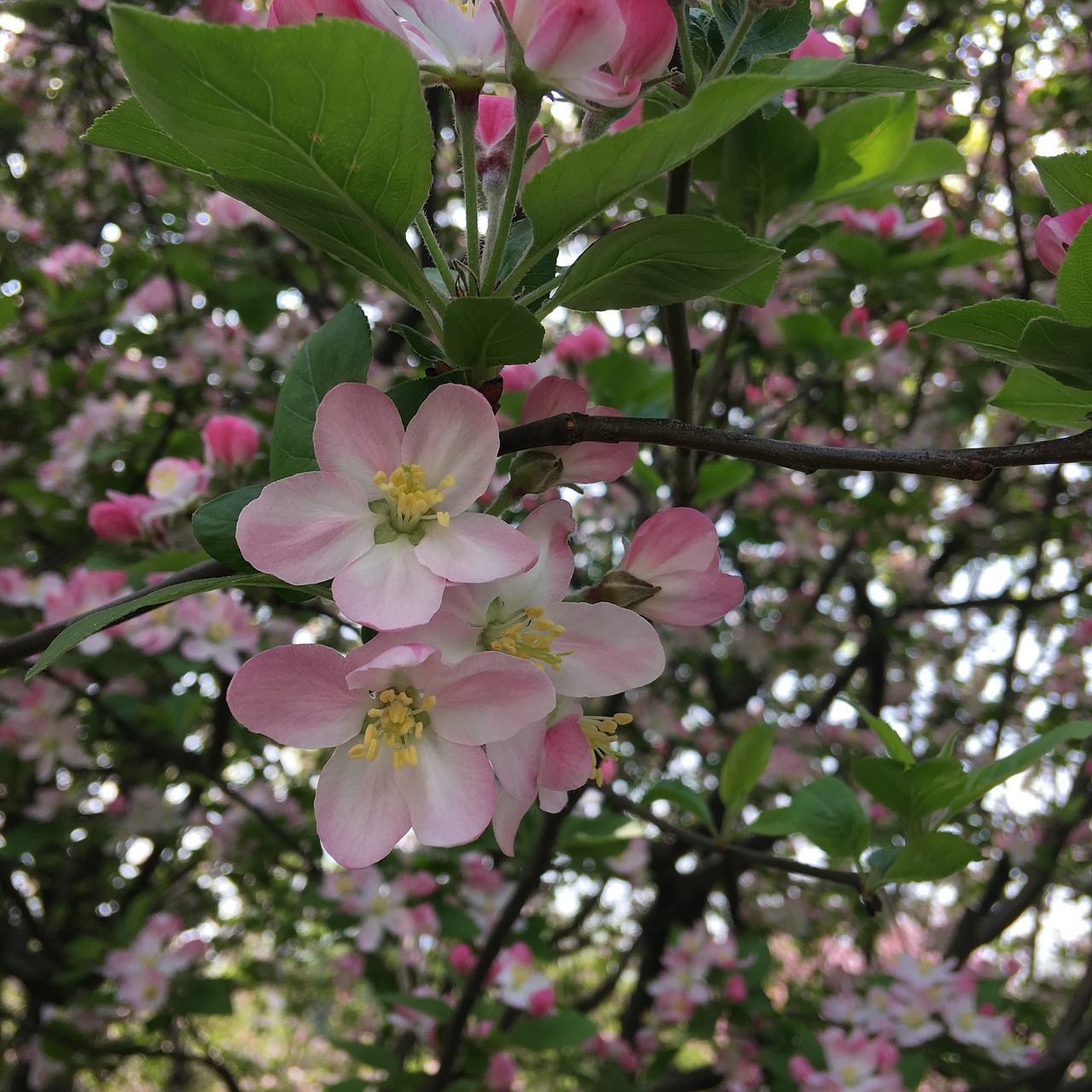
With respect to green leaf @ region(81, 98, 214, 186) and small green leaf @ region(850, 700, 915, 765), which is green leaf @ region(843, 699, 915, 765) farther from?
green leaf @ region(81, 98, 214, 186)

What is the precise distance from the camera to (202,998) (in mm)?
1821

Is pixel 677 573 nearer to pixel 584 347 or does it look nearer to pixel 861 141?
pixel 861 141

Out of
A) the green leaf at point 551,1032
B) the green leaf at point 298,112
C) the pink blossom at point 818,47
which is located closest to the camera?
the green leaf at point 298,112

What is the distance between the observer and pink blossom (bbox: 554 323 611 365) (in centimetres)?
161

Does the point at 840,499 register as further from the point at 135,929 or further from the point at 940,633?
the point at 135,929

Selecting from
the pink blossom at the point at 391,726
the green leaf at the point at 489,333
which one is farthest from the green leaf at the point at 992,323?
the pink blossom at the point at 391,726

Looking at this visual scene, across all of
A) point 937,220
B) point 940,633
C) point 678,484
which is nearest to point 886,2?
point 937,220

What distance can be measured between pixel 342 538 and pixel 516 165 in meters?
0.25

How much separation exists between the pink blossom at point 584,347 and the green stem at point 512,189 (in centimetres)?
103

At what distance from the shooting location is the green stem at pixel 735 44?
568mm

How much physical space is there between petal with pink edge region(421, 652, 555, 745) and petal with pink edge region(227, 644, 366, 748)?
0.05 meters

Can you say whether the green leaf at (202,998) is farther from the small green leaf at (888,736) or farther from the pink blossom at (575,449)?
the pink blossom at (575,449)

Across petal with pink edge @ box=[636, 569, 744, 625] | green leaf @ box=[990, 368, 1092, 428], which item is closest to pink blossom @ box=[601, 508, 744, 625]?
petal with pink edge @ box=[636, 569, 744, 625]

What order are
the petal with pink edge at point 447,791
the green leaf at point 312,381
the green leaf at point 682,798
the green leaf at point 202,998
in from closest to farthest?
the petal with pink edge at point 447,791, the green leaf at point 312,381, the green leaf at point 682,798, the green leaf at point 202,998
